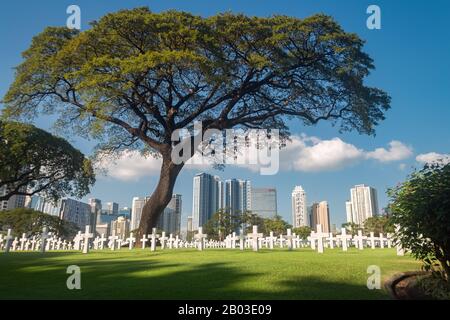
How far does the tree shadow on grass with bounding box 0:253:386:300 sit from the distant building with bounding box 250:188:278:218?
Result: 8150 cm

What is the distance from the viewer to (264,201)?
314 feet

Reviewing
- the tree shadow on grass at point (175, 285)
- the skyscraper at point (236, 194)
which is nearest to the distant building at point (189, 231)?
the skyscraper at point (236, 194)

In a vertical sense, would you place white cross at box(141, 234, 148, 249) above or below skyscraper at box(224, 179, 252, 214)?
below

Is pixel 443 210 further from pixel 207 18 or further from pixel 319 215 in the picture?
pixel 319 215

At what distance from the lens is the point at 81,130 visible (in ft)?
82.6

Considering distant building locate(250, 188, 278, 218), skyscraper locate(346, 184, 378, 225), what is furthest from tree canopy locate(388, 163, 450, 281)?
distant building locate(250, 188, 278, 218)

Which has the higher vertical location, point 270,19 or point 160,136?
point 270,19

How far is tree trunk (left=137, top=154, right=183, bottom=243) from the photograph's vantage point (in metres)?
23.9

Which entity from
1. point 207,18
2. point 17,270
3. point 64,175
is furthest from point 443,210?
point 64,175

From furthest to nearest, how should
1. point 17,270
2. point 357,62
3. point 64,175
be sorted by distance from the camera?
1. point 64,175
2. point 357,62
3. point 17,270

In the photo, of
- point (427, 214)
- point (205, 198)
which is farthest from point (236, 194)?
point (427, 214)

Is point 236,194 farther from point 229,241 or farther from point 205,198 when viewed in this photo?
point 229,241

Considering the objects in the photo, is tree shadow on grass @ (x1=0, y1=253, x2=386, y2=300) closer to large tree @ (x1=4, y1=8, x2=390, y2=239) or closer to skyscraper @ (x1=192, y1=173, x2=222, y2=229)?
large tree @ (x1=4, y1=8, x2=390, y2=239)

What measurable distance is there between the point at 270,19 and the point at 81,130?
14.0 m
